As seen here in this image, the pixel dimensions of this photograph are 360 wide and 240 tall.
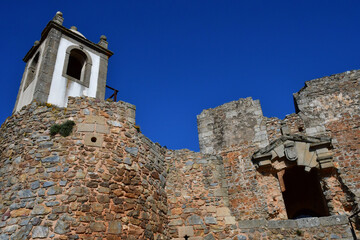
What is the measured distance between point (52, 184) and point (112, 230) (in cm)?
149

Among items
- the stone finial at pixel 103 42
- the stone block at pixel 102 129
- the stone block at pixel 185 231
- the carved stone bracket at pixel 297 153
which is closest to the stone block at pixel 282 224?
the carved stone bracket at pixel 297 153

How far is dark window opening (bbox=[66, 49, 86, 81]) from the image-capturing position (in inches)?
463

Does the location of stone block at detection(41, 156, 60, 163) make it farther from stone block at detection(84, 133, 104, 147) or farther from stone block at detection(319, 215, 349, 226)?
stone block at detection(319, 215, 349, 226)

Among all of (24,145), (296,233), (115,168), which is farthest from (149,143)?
(296,233)

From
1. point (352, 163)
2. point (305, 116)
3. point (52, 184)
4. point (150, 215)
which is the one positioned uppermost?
point (305, 116)

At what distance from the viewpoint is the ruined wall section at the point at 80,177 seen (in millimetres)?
6074

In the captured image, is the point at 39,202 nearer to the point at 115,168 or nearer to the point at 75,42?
the point at 115,168

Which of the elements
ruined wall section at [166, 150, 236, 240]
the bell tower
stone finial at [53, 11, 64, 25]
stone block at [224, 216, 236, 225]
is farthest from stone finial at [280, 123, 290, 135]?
stone finial at [53, 11, 64, 25]

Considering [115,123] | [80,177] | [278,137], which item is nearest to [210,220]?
[278,137]

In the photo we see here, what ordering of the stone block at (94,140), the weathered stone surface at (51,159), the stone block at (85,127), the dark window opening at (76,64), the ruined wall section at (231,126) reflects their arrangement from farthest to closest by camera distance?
the dark window opening at (76,64) < the ruined wall section at (231,126) < the stone block at (85,127) < the stone block at (94,140) < the weathered stone surface at (51,159)

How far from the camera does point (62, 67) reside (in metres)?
10.8

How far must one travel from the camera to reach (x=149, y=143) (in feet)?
27.3

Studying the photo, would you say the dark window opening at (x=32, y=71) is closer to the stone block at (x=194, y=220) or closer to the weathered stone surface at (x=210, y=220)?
the stone block at (x=194, y=220)

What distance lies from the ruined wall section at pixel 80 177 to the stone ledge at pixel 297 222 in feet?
7.17
